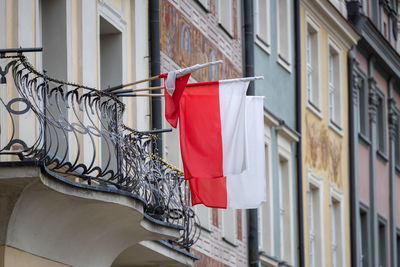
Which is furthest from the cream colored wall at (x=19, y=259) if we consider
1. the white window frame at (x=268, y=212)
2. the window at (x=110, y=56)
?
the white window frame at (x=268, y=212)

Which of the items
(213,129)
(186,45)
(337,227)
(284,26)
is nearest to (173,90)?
(213,129)

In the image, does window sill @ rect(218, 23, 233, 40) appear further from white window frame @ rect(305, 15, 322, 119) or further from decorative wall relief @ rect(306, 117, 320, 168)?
white window frame @ rect(305, 15, 322, 119)

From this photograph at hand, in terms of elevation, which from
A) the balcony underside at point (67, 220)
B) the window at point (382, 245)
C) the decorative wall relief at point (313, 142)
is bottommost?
the window at point (382, 245)

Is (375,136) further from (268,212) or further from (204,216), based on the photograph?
(204,216)

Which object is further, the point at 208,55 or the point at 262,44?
the point at 262,44

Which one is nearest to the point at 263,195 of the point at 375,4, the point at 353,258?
the point at 353,258

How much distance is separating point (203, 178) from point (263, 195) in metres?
1.59

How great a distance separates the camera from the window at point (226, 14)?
87.0 ft

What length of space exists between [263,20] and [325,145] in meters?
4.36

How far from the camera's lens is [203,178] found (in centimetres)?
1967

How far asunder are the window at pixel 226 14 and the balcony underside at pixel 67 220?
25.0ft

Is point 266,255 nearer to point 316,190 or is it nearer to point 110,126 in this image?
point 316,190

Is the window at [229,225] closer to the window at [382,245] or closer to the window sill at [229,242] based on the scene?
the window sill at [229,242]

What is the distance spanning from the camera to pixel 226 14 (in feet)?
88.1
